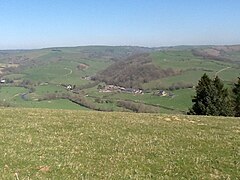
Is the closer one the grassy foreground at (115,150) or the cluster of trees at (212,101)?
the grassy foreground at (115,150)

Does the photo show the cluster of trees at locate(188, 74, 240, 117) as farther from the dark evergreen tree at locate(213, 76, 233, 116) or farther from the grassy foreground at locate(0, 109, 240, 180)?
the grassy foreground at locate(0, 109, 240, 180)

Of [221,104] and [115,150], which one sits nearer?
[115,150]

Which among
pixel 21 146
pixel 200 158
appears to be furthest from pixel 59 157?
pixel 200 158

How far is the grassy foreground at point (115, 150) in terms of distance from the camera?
1498cm

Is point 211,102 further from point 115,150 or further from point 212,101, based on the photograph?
point 115,150

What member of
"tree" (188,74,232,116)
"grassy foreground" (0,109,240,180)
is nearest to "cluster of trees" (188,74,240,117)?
"tree" (188,74,232,116)

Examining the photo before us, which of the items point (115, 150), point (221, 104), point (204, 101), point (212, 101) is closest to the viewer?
point (115, 150)

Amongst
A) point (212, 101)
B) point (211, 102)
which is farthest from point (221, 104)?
point (211, 102)

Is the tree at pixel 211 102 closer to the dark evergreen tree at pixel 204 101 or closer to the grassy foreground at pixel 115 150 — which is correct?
the dark evergreen tree at pixel 204 101

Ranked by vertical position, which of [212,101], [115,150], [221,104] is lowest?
[221,104]

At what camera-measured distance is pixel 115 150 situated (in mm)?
18672

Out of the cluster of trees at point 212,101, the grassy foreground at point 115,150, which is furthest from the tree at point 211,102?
the grassy foreground at point 115,150

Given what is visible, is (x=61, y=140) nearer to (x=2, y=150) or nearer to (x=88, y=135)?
(x=88, y=135)

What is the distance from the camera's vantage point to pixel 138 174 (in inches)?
583
